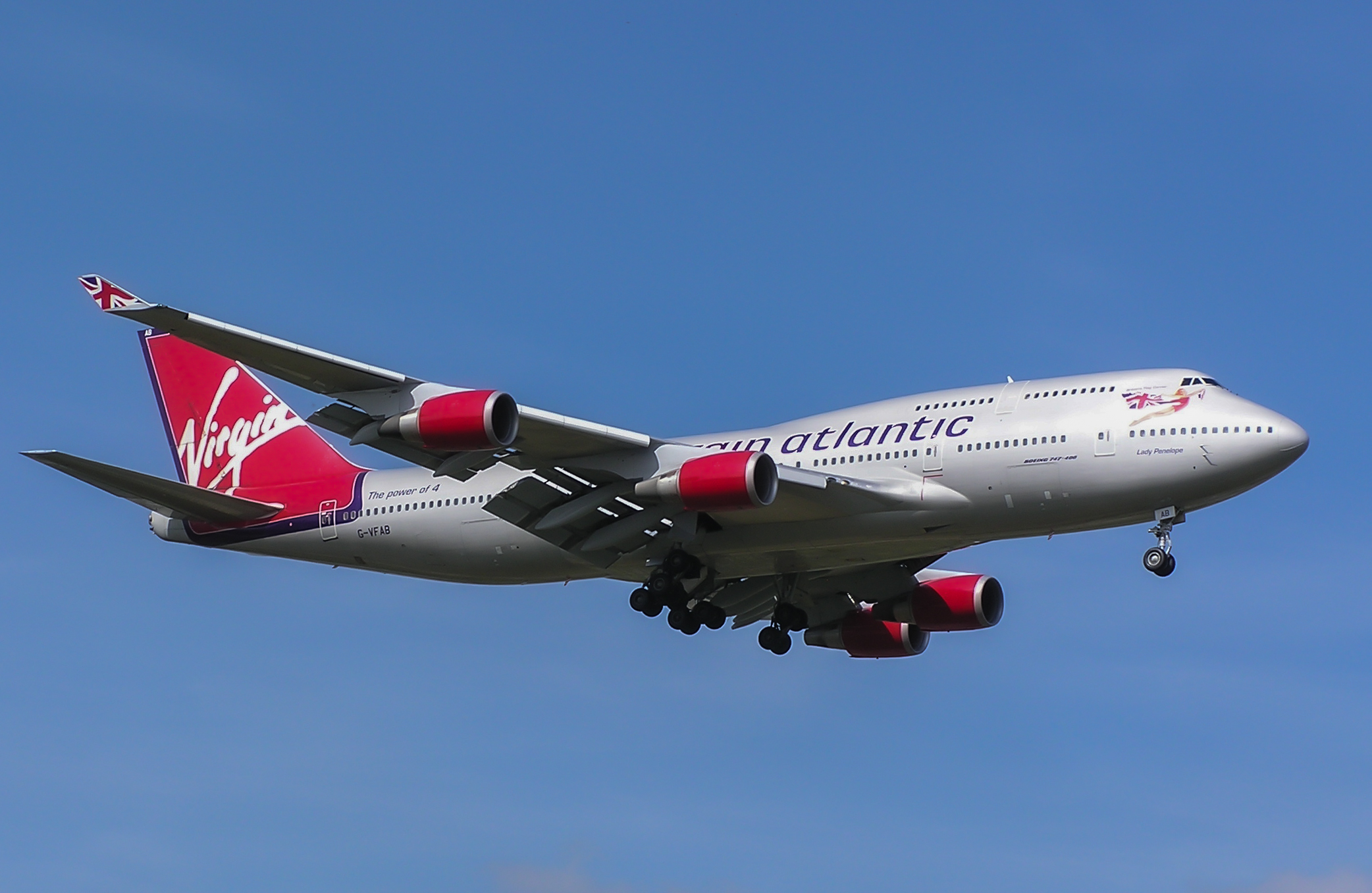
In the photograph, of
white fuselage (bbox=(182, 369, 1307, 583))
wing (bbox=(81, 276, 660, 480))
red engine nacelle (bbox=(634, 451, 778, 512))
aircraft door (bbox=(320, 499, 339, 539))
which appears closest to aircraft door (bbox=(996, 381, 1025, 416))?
white fuselage (bbox=(182, 369, 1307, 583))

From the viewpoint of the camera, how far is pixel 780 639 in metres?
41.2

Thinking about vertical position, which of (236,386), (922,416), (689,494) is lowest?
(689,494)

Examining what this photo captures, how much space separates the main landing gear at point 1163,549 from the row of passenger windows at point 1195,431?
153 centimetres

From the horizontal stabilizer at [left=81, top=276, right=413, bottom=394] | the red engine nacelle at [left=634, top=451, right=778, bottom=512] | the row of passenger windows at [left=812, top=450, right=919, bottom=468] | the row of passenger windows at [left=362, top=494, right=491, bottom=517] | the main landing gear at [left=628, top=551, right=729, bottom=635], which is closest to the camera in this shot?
the horizontal stabilizer at [left=81, top=276, right=413, bottom=394]

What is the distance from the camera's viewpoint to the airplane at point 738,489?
3338 centimetres

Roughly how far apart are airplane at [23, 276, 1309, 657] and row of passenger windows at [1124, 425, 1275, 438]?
0.12ft

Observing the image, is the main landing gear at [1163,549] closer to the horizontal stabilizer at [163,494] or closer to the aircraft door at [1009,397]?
the aircraft door at [1009,397]

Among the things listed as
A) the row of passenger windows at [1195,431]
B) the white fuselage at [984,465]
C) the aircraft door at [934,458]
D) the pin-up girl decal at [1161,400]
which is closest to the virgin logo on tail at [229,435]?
the white fuselage at [984,465]

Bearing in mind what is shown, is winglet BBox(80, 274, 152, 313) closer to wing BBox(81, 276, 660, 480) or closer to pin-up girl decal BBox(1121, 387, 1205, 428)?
wing BBox(81, 276, 660, 480)

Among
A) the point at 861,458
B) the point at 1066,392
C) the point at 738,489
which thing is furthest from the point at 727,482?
the point at 1066,392

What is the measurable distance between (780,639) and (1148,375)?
11.4m

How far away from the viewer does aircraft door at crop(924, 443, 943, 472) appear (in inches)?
1358

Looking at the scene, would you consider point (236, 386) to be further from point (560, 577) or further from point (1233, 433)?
point (1233, 433)

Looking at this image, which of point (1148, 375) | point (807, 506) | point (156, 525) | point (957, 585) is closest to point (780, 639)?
point (957, 585)
